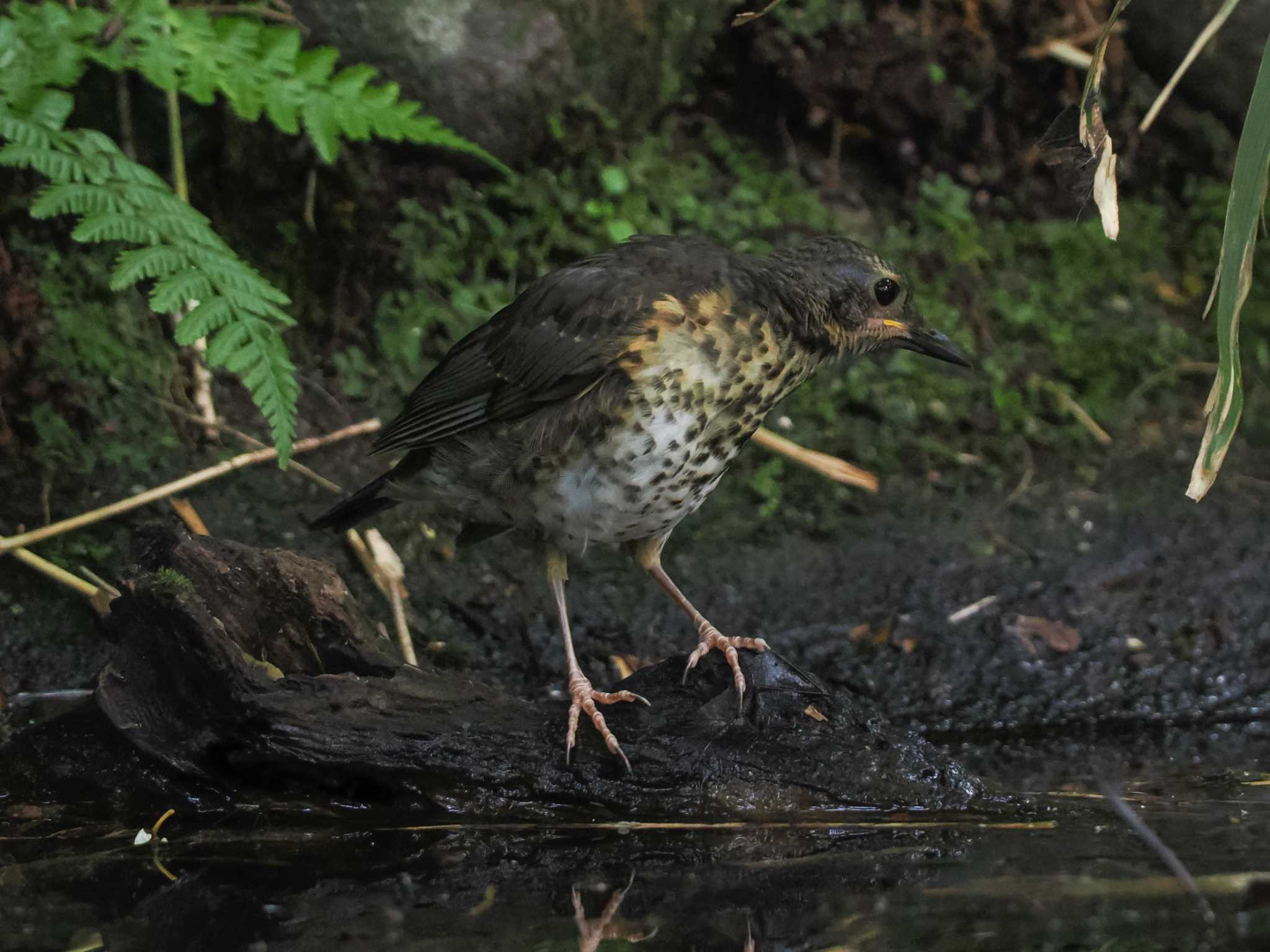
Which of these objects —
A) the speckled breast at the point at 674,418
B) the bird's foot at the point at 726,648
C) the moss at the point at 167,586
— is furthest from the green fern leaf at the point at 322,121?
the bird's foot at the point at 726,648

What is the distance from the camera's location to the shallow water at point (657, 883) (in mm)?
2416

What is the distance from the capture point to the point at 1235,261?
97.9 inches

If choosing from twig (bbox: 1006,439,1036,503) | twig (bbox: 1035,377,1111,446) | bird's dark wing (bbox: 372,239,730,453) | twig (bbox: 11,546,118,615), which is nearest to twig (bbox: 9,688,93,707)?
twig (bbox: 11,546,118,615)

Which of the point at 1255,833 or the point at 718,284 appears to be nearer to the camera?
the point at 1255,833

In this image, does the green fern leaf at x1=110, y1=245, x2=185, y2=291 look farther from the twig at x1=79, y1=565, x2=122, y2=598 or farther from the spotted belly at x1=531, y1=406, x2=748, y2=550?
the spotted belly at x1=531, y1=406, x2=748, y2=550

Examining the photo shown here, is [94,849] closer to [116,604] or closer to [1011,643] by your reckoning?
[116,604]

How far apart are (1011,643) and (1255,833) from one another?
1.41 meters

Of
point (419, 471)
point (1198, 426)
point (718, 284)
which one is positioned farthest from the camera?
point (1198, 426)

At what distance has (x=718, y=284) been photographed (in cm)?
355

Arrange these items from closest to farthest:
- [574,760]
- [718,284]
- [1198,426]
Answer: [574,760] → [718,284] → [1198,426]

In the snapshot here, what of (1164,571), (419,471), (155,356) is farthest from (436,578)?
(1164,571)

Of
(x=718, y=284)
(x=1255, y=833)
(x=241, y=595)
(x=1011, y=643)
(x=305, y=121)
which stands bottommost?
(x=1011, y=643)

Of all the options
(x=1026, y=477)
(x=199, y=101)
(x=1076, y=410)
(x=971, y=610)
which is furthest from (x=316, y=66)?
(x=1076, y=410)

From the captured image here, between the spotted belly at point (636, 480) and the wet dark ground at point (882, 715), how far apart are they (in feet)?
1.51
